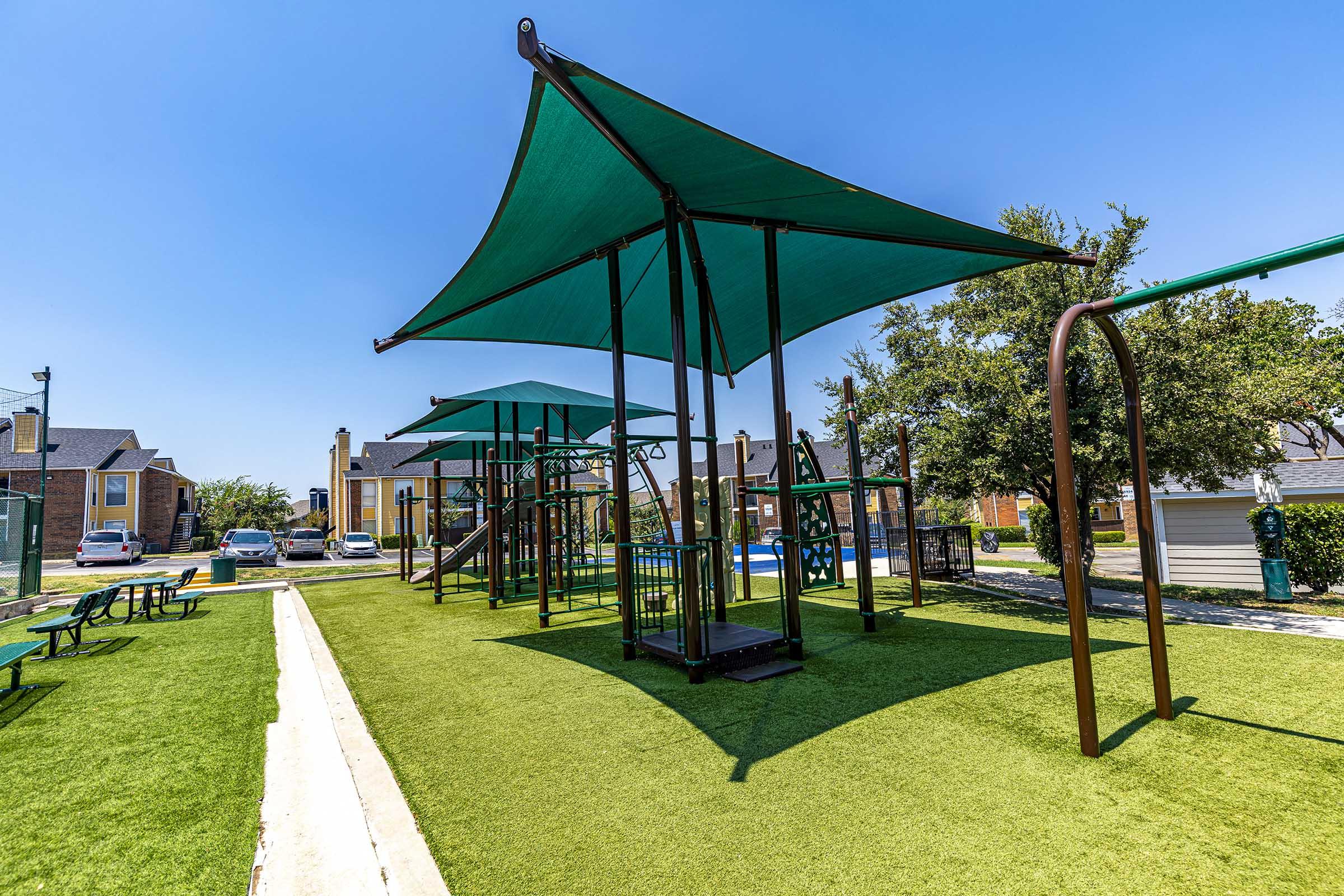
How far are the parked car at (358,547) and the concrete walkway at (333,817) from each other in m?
28.1

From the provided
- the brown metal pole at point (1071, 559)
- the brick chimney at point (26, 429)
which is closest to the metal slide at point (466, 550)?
the brick chimney at point (26, 429)

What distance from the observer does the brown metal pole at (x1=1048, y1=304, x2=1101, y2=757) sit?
389 cm

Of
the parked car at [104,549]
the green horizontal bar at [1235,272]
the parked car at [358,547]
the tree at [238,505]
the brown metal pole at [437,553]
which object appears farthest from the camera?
the tree at [238,505]

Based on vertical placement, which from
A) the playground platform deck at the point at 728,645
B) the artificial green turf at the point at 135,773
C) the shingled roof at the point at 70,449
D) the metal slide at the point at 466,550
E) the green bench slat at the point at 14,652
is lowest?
the artificial green turf at the point at 135,773

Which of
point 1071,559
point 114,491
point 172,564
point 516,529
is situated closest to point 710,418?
point 1071,559

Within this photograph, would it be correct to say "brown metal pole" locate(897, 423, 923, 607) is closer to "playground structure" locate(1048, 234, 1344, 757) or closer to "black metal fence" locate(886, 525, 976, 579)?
"black metal fence" locate(886, 525, 976, 579)

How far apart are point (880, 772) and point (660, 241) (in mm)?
6366

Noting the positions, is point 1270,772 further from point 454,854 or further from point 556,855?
point 454,854

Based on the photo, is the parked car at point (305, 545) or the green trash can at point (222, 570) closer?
the green trash can at point (222, 570)

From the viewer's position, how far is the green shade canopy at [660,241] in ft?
16.0

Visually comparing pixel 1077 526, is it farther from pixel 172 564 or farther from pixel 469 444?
pixel 172 564

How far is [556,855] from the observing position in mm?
2980

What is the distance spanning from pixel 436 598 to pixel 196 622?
393 cm

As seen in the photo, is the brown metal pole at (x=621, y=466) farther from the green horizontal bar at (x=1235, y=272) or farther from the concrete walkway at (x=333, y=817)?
the green horizontal bar at (x=1235, y=272)
